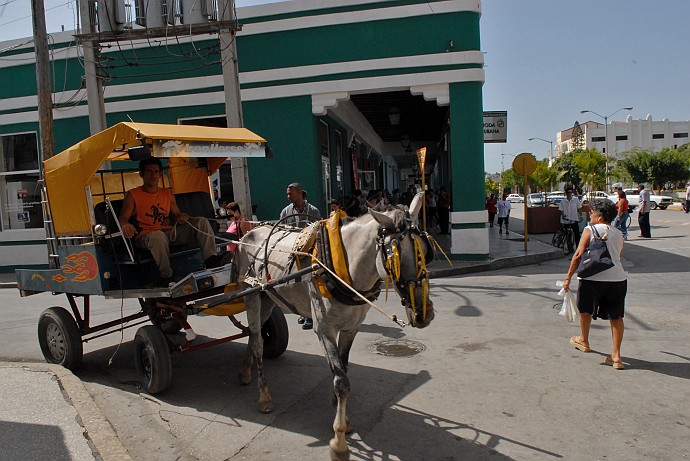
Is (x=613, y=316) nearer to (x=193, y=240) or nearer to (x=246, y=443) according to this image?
(x=246, y=443)

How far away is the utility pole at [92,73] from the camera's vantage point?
1124 cm

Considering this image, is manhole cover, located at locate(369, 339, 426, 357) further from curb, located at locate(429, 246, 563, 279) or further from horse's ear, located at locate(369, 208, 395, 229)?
curb, located at locate(429, 246, 563, 279)

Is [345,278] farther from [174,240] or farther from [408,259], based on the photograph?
[174,240]

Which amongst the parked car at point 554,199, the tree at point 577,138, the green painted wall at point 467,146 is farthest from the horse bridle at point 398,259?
the tree at point 577,138

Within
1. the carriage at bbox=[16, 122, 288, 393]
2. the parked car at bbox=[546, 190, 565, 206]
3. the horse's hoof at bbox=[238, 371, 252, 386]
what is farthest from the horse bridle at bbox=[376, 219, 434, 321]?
the parked car at bbox=[546, 190, 565, 206]

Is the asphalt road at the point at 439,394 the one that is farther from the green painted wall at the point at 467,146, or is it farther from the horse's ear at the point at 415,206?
the green painted wall at the point at 467,146

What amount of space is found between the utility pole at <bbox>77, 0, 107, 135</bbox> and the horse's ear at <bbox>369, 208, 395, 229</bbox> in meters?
9.90

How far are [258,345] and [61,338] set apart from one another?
2.51 metres

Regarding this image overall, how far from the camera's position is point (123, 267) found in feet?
18.0

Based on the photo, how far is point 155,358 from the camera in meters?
5.08

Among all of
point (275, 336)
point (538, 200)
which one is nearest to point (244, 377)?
point (275, 336)

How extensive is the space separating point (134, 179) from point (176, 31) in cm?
525

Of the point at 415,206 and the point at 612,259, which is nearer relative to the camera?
the point at 415,206

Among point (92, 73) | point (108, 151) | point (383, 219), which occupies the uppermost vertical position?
point (92, 73)
